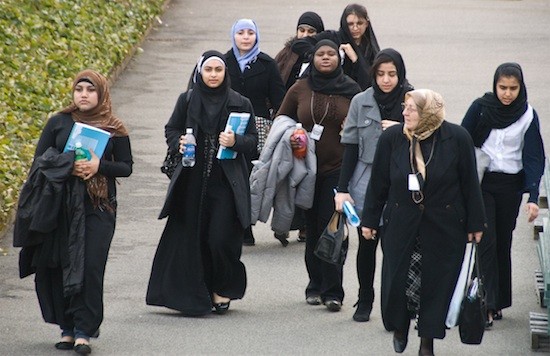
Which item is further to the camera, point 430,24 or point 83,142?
point 430,24

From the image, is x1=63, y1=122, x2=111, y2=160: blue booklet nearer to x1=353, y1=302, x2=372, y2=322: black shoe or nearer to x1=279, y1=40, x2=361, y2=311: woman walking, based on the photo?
x1=279, y1=40, x2=361, y2=311: woman walking

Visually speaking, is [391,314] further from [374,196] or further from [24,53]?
[24,53]

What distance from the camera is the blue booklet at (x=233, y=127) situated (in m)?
10.3

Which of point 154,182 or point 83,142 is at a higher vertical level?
point 83,142

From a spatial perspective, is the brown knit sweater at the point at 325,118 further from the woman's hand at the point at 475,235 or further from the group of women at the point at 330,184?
the woman's hand at the point at 475,235

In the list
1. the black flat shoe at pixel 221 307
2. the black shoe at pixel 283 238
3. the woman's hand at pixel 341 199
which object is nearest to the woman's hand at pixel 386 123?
the woman's hand at pixel 341 199

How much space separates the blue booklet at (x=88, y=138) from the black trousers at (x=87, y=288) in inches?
15.3

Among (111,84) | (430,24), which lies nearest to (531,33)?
(430,24)

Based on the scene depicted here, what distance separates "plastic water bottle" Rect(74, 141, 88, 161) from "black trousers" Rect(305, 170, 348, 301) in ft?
7.20

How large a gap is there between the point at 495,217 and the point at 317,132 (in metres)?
1.52

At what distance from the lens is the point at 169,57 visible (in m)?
21.3

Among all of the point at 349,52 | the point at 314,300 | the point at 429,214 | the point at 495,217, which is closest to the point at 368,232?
the point at 429,214

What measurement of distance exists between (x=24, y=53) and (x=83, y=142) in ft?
28.6

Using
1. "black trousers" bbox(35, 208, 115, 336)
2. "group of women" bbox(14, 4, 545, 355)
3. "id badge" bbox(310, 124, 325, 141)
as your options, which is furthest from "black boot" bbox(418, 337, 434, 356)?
"id badge" bbox(310, 124, 325, 141)
